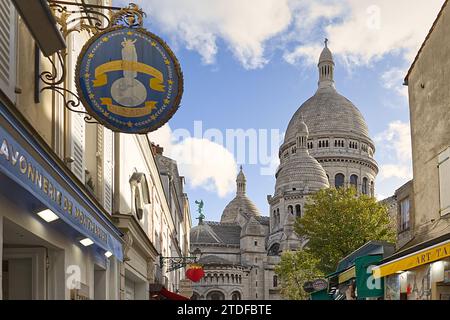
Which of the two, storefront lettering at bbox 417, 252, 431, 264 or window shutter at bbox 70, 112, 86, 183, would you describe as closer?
window shutter at bbox 70, 112, 86, 183

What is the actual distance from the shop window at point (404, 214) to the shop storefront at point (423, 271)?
3.33 meters

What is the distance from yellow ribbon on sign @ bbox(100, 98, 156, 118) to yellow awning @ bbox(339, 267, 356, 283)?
17127mm

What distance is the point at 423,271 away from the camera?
18.0 meters

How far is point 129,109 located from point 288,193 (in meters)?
107

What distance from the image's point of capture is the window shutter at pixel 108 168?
14.4m

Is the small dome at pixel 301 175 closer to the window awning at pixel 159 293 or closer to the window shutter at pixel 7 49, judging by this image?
the window awning at pixel 159 293

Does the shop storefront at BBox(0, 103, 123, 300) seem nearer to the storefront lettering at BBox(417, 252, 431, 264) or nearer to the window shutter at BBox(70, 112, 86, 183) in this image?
the window shutter at BBox(70, 112, 86, 183)

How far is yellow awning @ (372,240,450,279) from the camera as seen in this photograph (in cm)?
1429

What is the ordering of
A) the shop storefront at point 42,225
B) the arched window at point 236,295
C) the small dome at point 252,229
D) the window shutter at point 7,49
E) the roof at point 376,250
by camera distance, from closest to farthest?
the shop storefront at point 42,225 < the window shutter at point 7,49 < the roof at point 376,250 < the arched window at point 236,295 < the small dome at point 252,229

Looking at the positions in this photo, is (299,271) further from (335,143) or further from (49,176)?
(335,143)

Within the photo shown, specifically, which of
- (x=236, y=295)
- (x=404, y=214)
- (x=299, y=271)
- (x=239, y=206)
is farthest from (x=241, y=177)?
(x=404, y=214)

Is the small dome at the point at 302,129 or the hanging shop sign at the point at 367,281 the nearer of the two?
the hanging shop sign at the point at 367,281

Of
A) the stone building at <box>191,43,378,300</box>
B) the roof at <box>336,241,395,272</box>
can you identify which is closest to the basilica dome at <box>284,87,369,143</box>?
the stone building at <box>191,43,378,300</box>

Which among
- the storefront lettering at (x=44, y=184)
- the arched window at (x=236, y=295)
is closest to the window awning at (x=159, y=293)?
the storefront lettering at (x=44, y=184)
